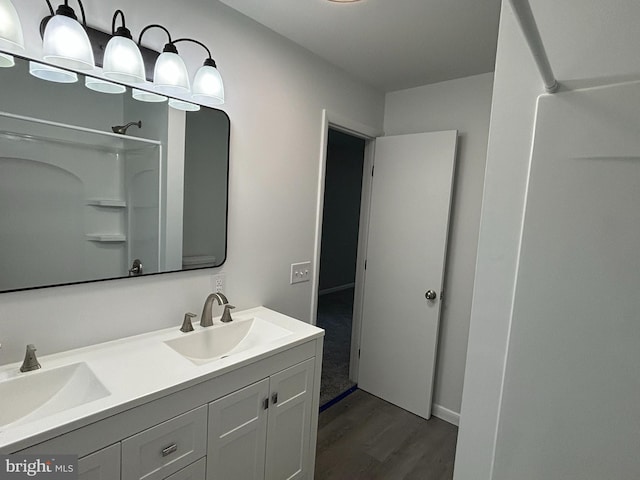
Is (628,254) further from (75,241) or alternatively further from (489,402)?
(75,241)

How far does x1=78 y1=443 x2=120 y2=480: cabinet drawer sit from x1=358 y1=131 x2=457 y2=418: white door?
2036 mm

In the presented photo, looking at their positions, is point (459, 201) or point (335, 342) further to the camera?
point (335, 342)

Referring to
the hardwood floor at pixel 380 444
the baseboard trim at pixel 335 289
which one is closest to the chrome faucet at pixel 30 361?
the hardwood floor at pixel 380 444

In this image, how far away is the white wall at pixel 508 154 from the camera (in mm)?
709

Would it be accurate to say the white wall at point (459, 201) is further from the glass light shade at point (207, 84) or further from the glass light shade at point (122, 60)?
the glass light shade at point (122, 60)

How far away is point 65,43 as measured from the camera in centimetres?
114

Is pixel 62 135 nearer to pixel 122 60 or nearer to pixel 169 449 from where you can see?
pixel 122 60

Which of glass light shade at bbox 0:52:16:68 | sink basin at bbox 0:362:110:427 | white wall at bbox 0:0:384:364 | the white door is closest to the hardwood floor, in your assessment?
the white door

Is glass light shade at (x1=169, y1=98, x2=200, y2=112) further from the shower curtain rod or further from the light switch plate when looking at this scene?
the shower curtain rod

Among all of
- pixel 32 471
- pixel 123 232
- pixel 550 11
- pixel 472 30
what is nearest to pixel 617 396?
pixel 550 11

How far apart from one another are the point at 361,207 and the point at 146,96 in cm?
186

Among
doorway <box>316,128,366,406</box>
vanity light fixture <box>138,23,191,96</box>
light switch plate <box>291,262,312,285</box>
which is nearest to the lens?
vanity light fixture <box>138,23,191,96</box>

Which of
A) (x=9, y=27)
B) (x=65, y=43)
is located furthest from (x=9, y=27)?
(x=65, y=43)

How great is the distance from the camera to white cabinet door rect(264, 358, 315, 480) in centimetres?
153
